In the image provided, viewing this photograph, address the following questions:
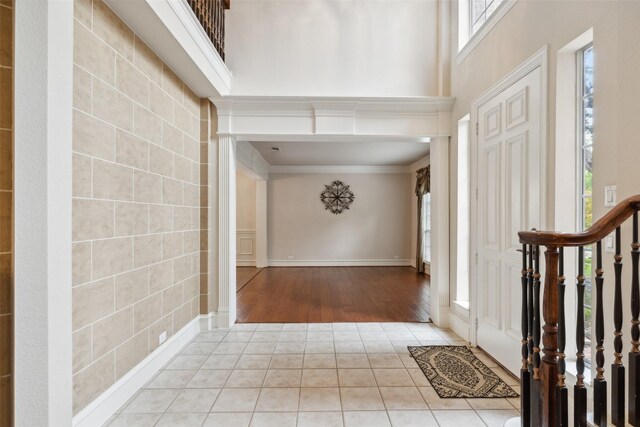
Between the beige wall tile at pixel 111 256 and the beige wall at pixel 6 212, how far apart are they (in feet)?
1.44

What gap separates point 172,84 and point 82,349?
2113 millimetres

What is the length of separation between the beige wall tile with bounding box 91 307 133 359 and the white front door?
9.08 ft

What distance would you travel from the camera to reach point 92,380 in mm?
1768

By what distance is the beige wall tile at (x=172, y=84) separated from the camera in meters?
2.56

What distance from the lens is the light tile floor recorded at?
6.20 ft

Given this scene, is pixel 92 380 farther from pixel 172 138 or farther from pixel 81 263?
pixel 172 138

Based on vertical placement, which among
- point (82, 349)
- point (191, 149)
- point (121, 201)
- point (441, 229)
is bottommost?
point (82, 349)

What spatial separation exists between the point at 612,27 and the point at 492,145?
3.67ft

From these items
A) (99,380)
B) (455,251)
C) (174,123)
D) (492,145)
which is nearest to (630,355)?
(492,145)

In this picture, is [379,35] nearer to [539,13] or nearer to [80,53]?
[539,13]

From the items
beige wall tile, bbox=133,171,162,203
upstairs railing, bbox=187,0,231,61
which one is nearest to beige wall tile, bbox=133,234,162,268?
beige wall tile, bbox=133,171,162,203

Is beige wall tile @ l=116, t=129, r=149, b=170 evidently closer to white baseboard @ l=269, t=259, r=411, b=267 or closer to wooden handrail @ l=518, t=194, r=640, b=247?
wooden handrail @ l=518, t=194, r=640, b=247

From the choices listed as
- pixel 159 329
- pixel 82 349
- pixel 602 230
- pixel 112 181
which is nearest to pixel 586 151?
pixel 602 230

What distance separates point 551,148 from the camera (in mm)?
1981
